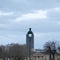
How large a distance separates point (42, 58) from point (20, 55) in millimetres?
32513

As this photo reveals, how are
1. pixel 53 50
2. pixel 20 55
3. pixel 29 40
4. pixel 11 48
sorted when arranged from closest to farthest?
pixel 29 40, pixel 53 50, pixel 20 55, pixel 11 48

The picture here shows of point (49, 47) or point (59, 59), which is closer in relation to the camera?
point (49, 47)

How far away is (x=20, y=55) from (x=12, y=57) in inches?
194

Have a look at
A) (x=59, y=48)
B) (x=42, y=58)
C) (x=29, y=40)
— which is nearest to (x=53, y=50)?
(x=59, y=48)

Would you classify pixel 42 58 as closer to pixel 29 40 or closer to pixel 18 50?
pixel 18 50

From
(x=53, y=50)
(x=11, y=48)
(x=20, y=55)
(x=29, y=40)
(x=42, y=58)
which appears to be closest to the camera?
(x=29, y=40)

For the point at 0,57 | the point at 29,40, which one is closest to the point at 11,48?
the point at 0,57

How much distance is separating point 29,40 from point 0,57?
70.9m

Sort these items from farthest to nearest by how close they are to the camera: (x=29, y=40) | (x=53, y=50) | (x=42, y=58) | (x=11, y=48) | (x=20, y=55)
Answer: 1. (x=42, y=58)
2. (x=11, y=48)
3. (x=20, y=55)
4. (x=53, y=50)
5. (x=29, y=40)

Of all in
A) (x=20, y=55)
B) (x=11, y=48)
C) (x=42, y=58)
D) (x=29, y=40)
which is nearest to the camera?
(x=29, y=40)

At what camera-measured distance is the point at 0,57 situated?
110125 mm

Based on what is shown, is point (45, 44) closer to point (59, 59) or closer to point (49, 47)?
point (49, 47)

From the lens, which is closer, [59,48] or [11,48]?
[59,48]

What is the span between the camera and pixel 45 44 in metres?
112
